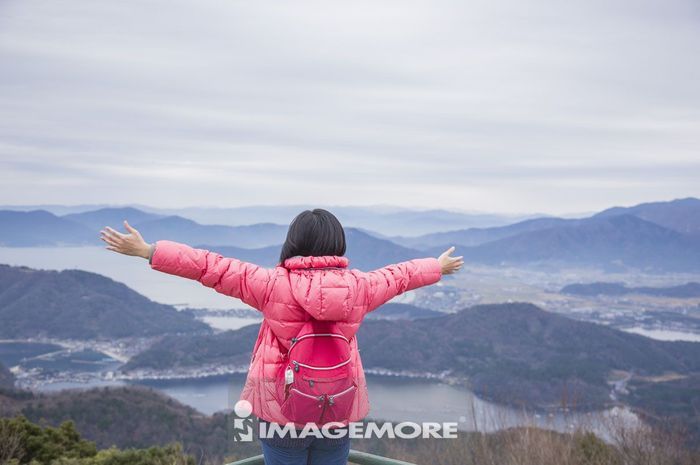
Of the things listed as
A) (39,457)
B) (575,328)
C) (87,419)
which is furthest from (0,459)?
(575,328)

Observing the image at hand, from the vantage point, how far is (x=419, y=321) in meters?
64.3

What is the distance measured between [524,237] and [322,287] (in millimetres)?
174279

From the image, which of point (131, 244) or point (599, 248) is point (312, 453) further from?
point (599, 248)

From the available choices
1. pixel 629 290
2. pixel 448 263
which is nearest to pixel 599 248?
pixel 629 290

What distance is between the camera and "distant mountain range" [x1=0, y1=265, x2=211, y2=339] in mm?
69000

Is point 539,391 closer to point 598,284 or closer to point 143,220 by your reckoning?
point 598,284

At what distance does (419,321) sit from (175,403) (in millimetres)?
41965

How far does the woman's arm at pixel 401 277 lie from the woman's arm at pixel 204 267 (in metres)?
0.31

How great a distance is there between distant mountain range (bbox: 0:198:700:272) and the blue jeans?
137 m

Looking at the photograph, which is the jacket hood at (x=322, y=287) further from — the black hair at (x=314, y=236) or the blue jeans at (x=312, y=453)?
the blue jeans at (x=312, y=453)

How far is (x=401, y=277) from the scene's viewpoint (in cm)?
196

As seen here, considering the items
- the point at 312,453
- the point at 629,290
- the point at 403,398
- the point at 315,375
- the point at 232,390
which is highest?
the point at 315,375

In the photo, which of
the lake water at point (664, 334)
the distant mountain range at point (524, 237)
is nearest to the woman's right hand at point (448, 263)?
the lake water at point (664, 334)

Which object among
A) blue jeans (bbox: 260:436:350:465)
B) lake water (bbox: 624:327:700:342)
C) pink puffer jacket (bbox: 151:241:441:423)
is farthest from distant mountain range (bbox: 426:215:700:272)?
pink puffer jacket (bbox: 151:241:441:423)
